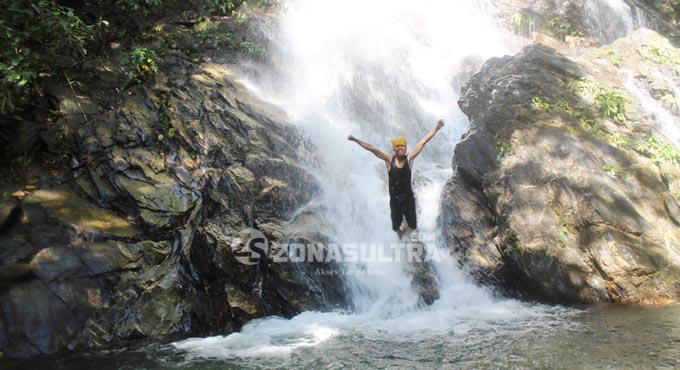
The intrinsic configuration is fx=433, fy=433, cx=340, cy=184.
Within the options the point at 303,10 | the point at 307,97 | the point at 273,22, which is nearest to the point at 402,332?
the point at 307,97

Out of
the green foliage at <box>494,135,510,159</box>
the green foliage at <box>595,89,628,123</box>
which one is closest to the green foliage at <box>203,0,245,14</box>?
the green foliage at <box>494,135,510,159</box>

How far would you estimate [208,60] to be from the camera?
10.6 m

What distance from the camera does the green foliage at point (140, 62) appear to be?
29.3ft

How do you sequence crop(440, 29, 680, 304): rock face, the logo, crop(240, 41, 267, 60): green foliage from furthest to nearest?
crop(240, 41, 267, 60): green foliage → the logo → crop(440, 29, 680, 304): rock face

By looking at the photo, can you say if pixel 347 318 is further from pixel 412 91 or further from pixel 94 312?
pixel 412 91

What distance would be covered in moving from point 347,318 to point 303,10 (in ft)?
35.0

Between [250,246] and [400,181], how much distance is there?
286 centimetres

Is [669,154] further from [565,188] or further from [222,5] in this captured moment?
[222,5]

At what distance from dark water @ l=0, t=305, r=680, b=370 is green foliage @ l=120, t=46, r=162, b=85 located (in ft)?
18.6

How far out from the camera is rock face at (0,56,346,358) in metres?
6.38

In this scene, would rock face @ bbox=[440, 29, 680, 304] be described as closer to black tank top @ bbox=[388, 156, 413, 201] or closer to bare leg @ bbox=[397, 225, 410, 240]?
bare leg @ bbox=[397, 225, 410, 240]

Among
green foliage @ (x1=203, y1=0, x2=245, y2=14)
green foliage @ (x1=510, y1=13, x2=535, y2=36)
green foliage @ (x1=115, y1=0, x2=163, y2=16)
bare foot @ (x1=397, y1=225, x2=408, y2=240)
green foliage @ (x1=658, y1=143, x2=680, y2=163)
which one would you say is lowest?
bare foot @ (x1=397, y1=225, x2=408, y2=240)

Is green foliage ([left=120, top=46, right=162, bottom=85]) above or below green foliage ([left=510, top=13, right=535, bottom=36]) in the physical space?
below

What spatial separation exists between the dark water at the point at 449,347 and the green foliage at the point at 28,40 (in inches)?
169
